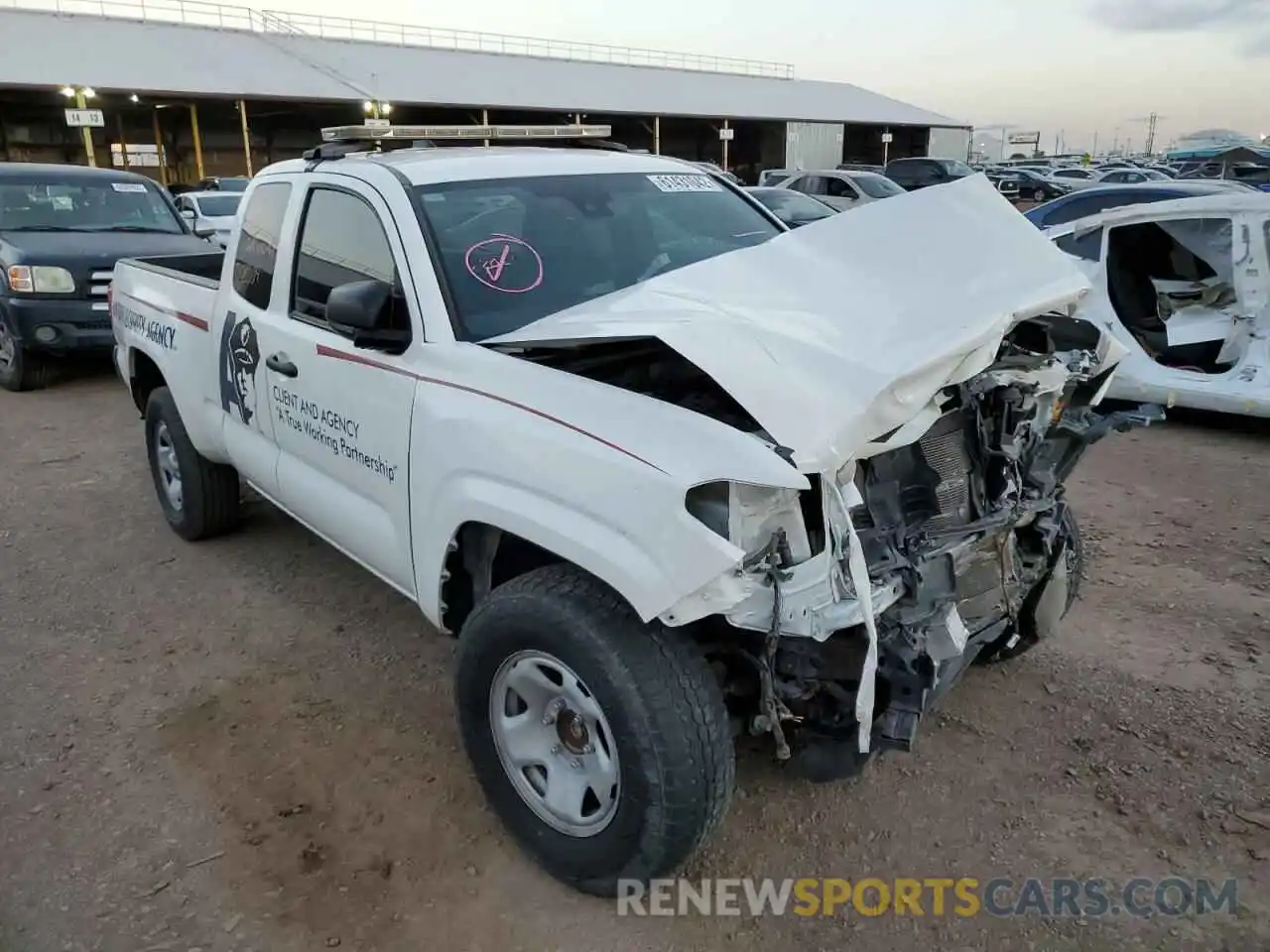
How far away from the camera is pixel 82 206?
30.5 ft

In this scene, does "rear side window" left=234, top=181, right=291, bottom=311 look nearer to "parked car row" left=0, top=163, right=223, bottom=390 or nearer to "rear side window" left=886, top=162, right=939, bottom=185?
"parked car row" left=0, top=163, right=223, bottom=390

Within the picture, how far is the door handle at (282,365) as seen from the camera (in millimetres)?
3562

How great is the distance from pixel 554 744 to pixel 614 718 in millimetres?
396

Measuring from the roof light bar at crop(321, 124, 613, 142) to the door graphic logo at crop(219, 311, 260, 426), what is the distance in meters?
0.88

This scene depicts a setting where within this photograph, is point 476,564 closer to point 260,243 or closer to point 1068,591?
point 260,243

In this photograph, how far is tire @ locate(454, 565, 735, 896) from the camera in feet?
7.57

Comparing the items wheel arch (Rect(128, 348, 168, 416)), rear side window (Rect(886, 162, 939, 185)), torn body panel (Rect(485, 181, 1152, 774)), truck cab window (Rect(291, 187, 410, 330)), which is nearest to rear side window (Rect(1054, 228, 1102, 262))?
torn body panel (Rect(485, 181, 1152, 774))

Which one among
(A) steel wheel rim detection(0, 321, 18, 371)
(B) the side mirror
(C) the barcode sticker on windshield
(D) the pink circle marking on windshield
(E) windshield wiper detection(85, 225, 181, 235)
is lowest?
(A) steel wheel rim detection(0, 321, 18, 371)

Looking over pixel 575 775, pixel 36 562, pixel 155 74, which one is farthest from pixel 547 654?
pixel 155 74

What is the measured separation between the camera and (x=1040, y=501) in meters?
2.96

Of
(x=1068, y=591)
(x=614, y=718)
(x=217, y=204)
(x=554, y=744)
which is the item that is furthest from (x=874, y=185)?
(x=614, y=718)

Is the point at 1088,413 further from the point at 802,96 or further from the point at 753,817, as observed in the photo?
the point at 802,96

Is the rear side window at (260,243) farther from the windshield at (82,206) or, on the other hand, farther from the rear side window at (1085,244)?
the windshield at (82,206)

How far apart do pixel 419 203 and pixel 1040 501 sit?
225cm
